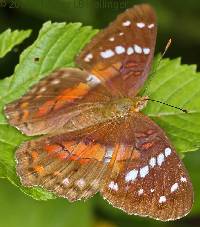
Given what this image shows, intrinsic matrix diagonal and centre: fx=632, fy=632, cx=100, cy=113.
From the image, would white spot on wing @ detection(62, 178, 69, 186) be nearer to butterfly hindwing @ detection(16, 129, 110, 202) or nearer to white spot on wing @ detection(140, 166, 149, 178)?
butterfly hindwing @ detection(16, 129, 110, 202)

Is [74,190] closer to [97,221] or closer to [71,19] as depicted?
[97,221]

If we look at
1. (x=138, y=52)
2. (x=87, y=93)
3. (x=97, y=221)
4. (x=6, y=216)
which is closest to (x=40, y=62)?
(x=87, y=93)

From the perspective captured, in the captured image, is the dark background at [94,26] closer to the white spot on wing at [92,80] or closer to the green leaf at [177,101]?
the green leaf at [177,101]

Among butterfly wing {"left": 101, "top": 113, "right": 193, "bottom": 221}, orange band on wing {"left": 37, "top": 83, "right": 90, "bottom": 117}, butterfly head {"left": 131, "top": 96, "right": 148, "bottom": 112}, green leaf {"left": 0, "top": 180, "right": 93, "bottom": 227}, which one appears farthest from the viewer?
green leaf {"left": 0, "top": 180, "right": 93, "bottom": 227}

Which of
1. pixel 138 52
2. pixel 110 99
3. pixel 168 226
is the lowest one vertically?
pixel 168 226

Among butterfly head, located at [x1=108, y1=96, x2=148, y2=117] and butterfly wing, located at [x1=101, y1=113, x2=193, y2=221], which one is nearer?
butterfly wing, located at [x1=101, y1=113, x2=193, y2=221]

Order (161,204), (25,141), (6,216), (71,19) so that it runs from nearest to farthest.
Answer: (161,204), (25,141), (6,216), (71,19)

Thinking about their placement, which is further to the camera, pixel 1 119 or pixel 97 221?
pixel 97 221

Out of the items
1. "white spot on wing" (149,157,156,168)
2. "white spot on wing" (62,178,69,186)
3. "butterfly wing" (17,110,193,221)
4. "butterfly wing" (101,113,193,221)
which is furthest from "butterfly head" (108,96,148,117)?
"white spot on wing" (62,178,69,186)
